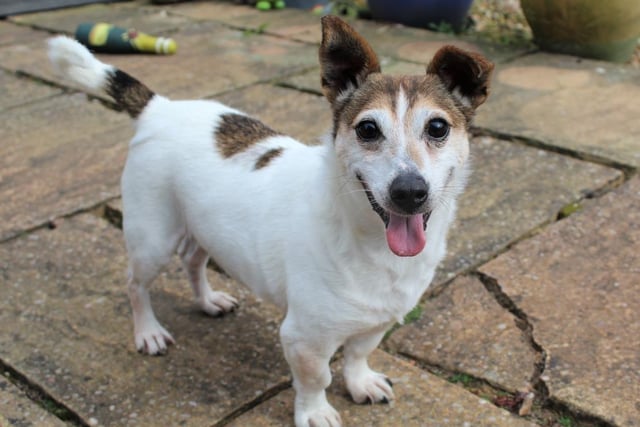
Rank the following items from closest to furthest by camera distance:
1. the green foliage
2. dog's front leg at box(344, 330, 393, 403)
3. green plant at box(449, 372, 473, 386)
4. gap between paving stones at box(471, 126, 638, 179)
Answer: dog's front leg at box(344, 330, 393, 403) < green plant at box(449, 372, 473, 386) < the green foliage < gap between paving stones at box(471, 126, 638, 179)

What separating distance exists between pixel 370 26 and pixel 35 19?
3360mm

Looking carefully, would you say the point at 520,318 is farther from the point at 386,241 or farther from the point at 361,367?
the point at 386,241

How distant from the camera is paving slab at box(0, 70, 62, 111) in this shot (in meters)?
5.84

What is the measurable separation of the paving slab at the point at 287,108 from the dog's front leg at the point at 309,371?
2.44 metres

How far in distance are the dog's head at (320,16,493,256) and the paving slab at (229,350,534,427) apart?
0.75 metres

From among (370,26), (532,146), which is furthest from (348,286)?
(370,26)

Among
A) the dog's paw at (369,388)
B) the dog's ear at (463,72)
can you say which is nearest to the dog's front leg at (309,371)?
the dog's paw at (369,388)

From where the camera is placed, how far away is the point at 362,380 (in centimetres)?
293

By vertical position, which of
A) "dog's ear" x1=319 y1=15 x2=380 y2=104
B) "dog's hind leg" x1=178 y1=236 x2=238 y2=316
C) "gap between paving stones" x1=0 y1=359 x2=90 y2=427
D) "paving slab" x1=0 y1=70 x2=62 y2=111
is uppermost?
"dog's ear" x1=319 y1=15 x2=380 y2=104

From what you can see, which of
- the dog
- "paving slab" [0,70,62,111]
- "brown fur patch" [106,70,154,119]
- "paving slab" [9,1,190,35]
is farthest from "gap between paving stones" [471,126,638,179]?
"paving slab" [9,1,190,35]

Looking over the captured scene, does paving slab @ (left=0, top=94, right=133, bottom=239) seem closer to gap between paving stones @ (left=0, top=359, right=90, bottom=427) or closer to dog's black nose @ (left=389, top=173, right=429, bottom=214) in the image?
gap between paving stones @ (left=0, top=359, right=90, bottom=427)

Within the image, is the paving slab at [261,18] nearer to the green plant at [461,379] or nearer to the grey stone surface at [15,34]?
the grey stone surface at [15,34]

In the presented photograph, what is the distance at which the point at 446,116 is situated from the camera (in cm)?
246

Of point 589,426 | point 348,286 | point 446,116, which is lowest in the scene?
point 589,426
